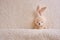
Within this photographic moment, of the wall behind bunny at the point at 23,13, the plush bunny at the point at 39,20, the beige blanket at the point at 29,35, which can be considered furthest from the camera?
the wall behind bunny at the point at 23,13

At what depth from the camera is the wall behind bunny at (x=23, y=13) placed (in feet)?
4.71

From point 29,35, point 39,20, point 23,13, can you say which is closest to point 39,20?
point 39,20

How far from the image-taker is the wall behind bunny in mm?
1437

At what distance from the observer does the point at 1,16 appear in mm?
1482

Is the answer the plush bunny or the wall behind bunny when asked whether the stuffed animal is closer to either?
the plush bunny

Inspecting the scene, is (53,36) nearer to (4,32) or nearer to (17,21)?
(4,32)

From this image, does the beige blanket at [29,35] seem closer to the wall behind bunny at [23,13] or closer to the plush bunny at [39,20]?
the plush bunny at [39,20]

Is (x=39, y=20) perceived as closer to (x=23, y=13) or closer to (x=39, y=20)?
(x=39, y=20)

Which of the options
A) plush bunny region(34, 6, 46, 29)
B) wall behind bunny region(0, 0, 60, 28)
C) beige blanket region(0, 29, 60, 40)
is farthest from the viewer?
wall behind bunny region(0, 0, 60, 28)

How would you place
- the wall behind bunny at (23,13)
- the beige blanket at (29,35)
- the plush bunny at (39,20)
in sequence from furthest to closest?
1. the wall behind bunny at (23,13)
2. the plush bunny at (39,20)
3. the beige blanket at (29,35)

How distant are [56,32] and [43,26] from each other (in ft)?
1.63

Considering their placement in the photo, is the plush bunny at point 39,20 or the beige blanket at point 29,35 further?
the plush bunny at point 39,20

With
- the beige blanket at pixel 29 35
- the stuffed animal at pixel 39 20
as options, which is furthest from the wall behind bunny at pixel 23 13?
the beige blanket at pixel 29 35

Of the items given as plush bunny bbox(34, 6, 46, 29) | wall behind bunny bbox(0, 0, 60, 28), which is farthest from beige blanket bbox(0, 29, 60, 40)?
wall behind bunny bbox(0, 0, 60, 28)
